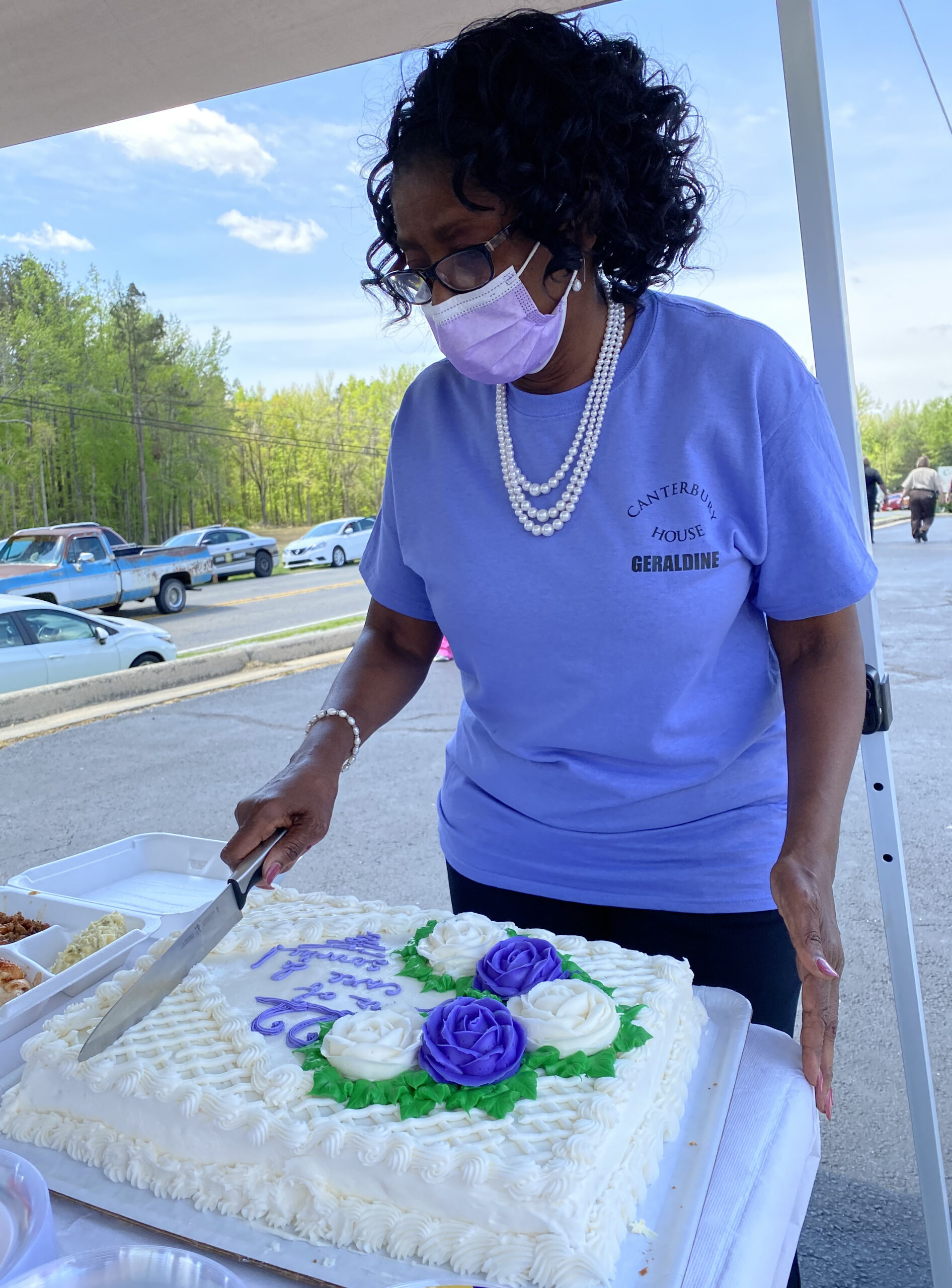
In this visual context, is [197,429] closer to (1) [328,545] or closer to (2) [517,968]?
(1) [328,545]

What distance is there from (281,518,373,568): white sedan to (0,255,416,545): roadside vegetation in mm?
865

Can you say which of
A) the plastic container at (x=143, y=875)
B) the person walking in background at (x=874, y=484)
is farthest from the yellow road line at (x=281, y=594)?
the plastic container at (x=143, y=875)

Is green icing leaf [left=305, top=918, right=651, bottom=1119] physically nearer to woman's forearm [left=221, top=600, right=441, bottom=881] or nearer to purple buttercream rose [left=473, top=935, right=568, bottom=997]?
purple buttercream rose [left=473, top=935, right=568, bottom=997]

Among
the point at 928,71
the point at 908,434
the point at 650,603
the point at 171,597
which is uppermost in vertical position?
the point at 928,71

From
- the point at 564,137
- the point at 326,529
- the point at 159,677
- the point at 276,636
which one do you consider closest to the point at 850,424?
the point at 564,137

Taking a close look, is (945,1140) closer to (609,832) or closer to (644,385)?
(609,832)

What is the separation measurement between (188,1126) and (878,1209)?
6.46 ft

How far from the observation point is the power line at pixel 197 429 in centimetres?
943

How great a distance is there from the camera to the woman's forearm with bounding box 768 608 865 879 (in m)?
1.15

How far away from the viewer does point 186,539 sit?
12.4 meters

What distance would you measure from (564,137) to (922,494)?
856 cm

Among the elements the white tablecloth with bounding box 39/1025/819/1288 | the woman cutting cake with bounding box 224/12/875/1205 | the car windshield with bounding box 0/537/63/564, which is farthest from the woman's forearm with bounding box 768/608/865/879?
the car windshield with bounding box 0/537/63/564

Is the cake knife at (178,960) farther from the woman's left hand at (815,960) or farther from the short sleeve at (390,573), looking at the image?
the woman's left hand at (815,960)

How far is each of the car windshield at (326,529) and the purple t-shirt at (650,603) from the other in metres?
15.2
